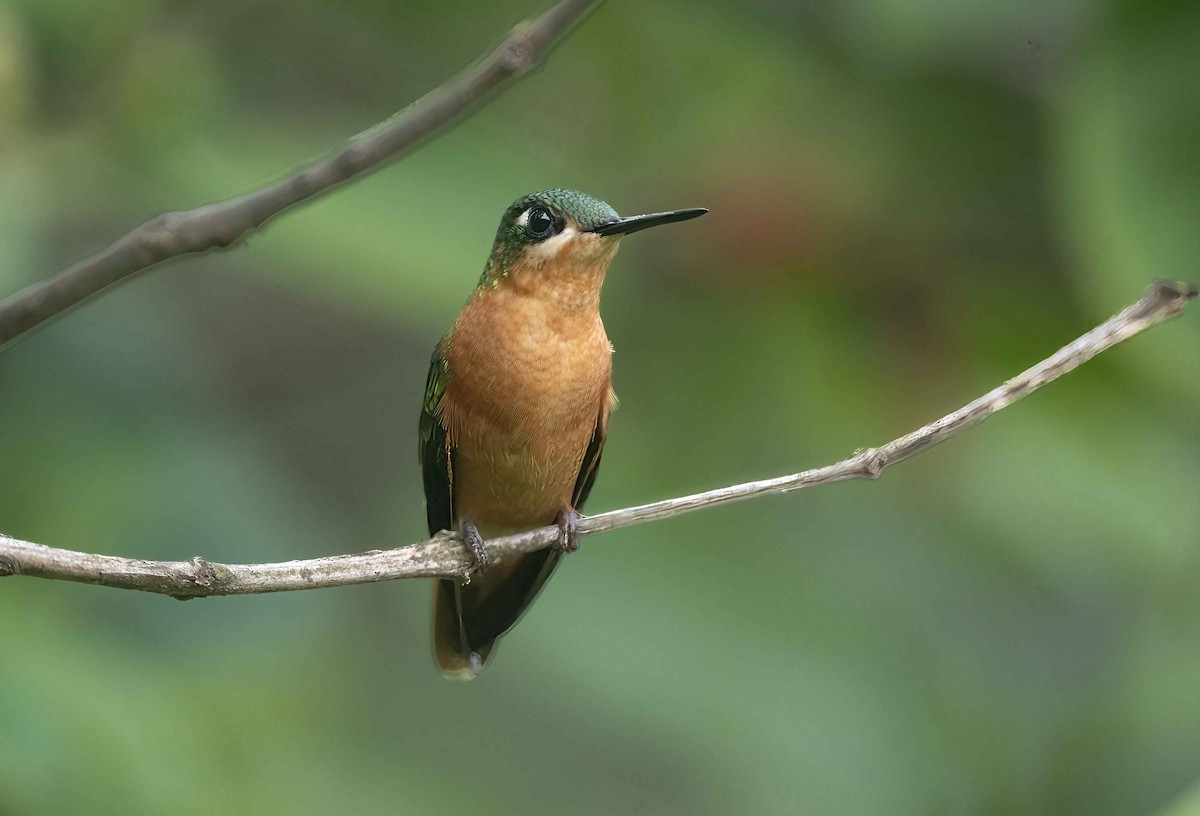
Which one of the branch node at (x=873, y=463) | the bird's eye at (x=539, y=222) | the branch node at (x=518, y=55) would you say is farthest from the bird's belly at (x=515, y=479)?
the branch node at (x=518, y=55)

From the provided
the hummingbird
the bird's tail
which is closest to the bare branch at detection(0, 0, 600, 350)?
the hummingbird

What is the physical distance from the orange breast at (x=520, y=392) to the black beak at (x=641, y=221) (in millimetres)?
221

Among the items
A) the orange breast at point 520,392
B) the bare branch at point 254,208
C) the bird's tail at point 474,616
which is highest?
the bare branch at point 254,208

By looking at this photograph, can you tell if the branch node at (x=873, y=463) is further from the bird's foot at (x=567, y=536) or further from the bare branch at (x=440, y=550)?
the bird's foot at (x=567, y=536)

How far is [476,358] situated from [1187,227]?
4.71ft

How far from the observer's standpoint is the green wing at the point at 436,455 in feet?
9.84

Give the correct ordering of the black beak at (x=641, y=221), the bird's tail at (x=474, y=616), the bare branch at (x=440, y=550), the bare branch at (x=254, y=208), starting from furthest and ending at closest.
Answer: the bird's tail at (x=474, y=616)
the black beak at (x=641, y=221)
the bare branch at (x=440, y=550)
the bare branch at (x=254, y=208)

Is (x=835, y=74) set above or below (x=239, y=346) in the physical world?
above

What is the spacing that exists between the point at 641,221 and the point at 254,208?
143cm

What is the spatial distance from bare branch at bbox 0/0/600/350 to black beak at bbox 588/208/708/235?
0.91m

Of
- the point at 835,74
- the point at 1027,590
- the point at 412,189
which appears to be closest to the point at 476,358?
the point at 412,189

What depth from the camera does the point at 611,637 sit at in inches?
128

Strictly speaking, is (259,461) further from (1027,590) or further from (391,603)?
(1027,590)

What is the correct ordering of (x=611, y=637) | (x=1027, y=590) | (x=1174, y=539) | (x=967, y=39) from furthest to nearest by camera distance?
(x=1027, y=590) < (x=611, y=637) < (x=1174, y=539) < (x=967, y=39)
